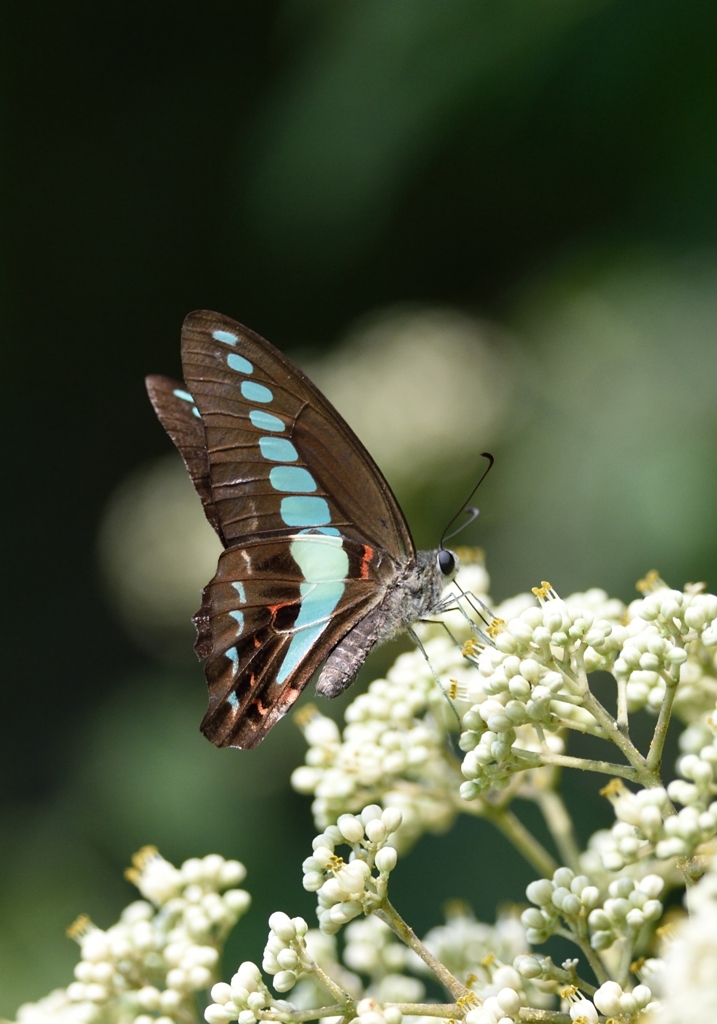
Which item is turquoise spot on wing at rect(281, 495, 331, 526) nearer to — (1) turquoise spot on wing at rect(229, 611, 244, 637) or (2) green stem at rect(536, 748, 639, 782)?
(1) turquoise spot on wing at rect(229, 611, 244, 637)

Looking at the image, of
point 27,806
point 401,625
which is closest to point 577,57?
point 401,625

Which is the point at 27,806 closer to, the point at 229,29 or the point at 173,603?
the point at 173,603

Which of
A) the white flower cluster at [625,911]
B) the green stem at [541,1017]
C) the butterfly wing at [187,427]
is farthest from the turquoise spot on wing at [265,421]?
the green stem at [541,1017]

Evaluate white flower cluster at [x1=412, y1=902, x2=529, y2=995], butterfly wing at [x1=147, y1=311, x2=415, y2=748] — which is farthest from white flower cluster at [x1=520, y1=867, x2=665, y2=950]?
butterfly wing at [x1=147, y1=311, x2=415, y2=748]

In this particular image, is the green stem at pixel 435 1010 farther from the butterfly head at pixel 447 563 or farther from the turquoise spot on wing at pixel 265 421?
the turquoise spot on wing at pixel 265 421

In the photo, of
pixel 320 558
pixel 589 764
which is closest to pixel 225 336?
pixel 320 558

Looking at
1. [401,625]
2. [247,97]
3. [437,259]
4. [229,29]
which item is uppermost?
[229,29]

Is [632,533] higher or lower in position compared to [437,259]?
lower
